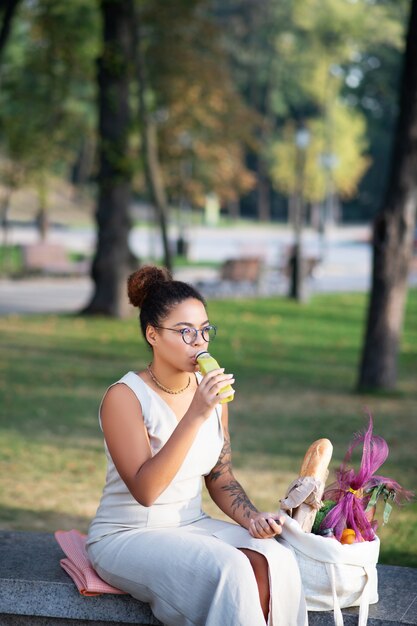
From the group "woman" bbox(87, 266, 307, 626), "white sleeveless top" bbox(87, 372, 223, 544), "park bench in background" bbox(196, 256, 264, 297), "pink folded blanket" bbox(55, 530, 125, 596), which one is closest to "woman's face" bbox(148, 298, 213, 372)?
"woman" bbox(87, 266, 307, 626)

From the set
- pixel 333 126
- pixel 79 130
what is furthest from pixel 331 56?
pixel 79 130

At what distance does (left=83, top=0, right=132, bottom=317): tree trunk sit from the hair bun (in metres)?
15.1

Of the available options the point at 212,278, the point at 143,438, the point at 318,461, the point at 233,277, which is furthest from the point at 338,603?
the point at 212,278

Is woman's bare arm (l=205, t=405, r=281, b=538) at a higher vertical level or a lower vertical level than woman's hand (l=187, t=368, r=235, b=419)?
lower

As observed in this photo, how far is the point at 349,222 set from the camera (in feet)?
285

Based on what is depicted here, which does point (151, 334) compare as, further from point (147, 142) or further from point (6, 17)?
point (147, 142)

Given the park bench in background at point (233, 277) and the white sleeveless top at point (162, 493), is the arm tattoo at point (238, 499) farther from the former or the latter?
the park bench in background at point (233, 277)

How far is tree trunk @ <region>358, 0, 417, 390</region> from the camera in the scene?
35.2 ft

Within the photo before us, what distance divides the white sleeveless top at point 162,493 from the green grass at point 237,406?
7.82 feet

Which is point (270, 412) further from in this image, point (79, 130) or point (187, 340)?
point (79, 130)

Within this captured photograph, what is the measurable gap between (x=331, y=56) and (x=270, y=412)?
160 feet

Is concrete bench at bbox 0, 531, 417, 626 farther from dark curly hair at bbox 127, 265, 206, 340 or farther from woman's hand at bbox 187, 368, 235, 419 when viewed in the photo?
dark curly hair at bbox 127, 265, 206, 340

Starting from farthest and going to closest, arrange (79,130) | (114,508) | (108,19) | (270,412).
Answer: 1. (79,130)
2. (108,19)
3. (270,412)
4. (114,508)

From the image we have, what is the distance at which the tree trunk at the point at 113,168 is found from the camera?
18688mm
